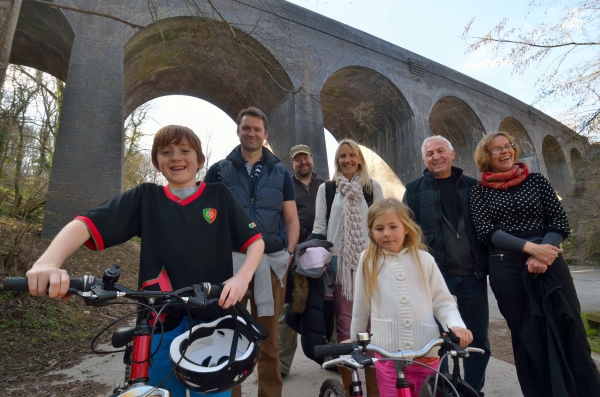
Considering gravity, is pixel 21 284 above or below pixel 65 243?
below

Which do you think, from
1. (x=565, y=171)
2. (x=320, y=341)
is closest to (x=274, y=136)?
(x=320, y=341)

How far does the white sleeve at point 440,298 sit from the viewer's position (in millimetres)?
1818

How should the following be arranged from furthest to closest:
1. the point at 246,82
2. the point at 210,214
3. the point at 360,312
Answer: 1. the point at 246,82
2. the point at 360,312
3. the point at 210,214

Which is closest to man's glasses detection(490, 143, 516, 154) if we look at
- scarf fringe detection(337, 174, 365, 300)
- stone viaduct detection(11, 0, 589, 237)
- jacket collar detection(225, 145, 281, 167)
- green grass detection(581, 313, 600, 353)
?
scarf fringe detection(337, 174, 365, 300)

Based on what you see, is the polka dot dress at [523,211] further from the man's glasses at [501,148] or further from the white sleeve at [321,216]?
the white sleeve at [321,216]

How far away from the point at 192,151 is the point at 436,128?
1972 cm

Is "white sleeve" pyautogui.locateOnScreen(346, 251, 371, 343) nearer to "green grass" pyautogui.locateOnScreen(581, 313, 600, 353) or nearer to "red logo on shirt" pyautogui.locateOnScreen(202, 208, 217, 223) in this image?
"red logo on shirt" pyautogui.locateOnScreen(202, 208, 217, 223)

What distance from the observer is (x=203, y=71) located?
11.7m

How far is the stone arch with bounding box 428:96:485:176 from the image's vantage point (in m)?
16.9

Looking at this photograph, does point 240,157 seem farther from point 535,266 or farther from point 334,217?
point 535,266

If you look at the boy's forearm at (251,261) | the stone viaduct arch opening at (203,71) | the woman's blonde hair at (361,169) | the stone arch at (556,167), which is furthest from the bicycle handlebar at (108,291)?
the stone arch at (556,167)

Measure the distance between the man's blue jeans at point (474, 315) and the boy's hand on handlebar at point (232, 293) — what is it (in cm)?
195

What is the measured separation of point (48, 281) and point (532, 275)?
2.67 meters

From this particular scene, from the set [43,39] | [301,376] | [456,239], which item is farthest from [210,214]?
[43,39]
